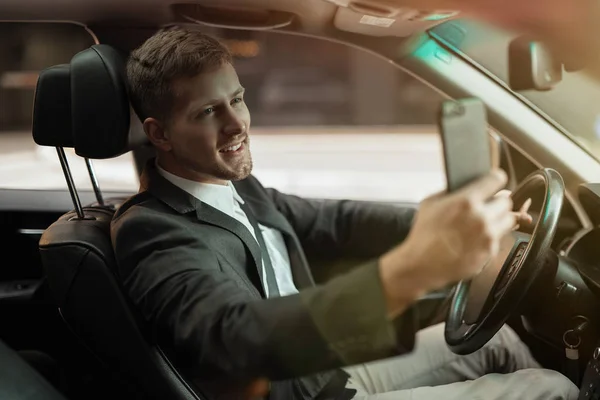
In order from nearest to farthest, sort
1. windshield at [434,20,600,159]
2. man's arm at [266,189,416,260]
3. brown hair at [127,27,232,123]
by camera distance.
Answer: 1. windshield at [434,20,600,159]
2. brown hair at [127,27,232,123]
3. man's arm at [266,189,416,260]

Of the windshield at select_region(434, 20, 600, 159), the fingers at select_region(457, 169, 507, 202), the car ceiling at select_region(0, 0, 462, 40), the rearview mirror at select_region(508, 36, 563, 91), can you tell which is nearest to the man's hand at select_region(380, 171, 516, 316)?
the fingers at select_region(457, 169, 507, 202)

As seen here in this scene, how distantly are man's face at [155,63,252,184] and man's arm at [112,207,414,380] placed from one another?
13cm

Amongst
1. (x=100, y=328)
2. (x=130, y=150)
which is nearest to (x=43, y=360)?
(x=100, y=328)

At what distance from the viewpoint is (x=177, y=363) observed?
1.47m

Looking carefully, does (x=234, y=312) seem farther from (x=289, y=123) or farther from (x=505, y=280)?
(x=289, y=123)

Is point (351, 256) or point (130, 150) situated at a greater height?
point (130, 150)

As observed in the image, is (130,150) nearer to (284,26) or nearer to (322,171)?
(284,26)

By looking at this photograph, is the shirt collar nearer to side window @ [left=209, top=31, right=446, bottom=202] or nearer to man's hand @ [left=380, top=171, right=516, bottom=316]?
side window @ [left=209, top=31, right=446, bottom=202]

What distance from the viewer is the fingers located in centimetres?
96

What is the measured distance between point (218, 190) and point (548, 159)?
2.41 ft

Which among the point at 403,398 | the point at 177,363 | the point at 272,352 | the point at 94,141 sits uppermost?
the point at 94,141

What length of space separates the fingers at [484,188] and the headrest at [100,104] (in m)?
0.77

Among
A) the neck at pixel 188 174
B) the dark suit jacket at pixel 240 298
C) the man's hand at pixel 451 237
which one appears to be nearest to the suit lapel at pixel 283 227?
the dark suit jacket at pixel 240 298

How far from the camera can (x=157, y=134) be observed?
1.50 metres
